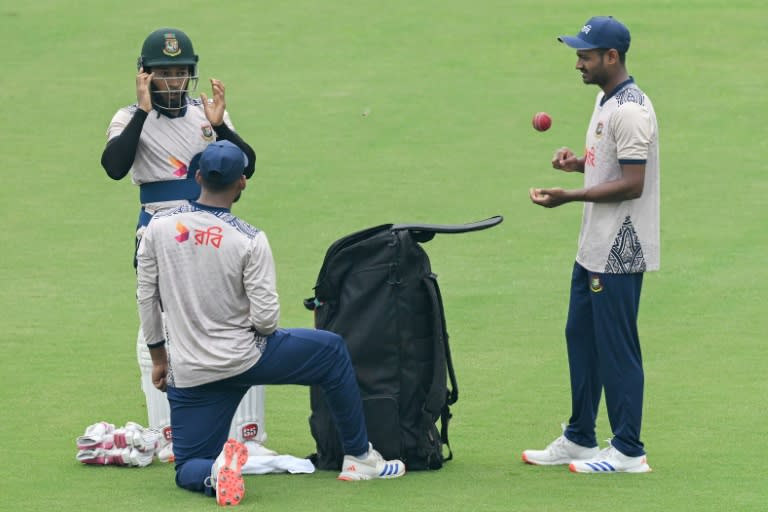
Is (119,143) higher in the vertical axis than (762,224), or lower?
higher

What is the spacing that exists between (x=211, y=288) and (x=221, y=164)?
0.54 m

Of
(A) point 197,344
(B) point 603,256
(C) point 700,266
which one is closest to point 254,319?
(A) point 197,344

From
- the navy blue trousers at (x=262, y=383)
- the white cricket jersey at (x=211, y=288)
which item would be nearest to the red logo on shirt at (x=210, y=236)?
the white cricket jersey at (x=211, y=288)

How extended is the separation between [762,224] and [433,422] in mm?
6296

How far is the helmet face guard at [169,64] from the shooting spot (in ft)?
26.0

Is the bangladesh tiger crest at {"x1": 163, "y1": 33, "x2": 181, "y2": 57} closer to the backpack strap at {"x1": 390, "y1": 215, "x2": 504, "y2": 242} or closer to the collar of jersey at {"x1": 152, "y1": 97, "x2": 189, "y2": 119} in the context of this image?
the collar of jersey at {"x1": 152, "y1": 97, "x2": 189, "y2": 119}

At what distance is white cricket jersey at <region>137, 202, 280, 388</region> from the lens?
702 centimetres

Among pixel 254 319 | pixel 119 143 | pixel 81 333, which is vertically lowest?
pixel 81 333

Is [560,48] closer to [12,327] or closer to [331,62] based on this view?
[331,62]

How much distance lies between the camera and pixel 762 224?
1314 centimetres

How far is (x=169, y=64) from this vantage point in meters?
7.93

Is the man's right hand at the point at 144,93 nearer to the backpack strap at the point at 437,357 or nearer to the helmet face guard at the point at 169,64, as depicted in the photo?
the helmet face guard at the point at 169,64

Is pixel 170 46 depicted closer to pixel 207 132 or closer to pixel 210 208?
pixel 207 132

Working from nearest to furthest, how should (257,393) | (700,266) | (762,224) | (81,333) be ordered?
1. (257,393)
2. (81,333)
3. (700,266)
4. (762,224)
